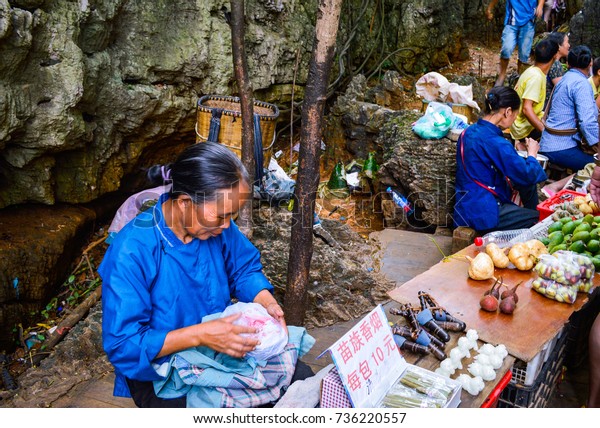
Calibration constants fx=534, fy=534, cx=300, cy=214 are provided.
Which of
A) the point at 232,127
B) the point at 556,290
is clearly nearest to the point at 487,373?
the point at 556,290

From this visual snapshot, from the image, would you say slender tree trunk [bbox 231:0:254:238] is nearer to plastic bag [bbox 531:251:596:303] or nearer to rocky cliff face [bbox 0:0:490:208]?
rocky cliff face [bbox 0:0:490:208]

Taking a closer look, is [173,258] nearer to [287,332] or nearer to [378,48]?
[287,332]

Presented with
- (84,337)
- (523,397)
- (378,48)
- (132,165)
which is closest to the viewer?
(523,397)

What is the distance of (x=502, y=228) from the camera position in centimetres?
465

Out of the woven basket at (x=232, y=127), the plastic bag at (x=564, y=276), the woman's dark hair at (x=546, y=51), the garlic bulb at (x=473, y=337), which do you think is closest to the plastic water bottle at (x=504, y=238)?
the plastic bag at (x=564, y=276)

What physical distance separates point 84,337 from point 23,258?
1.62 meters

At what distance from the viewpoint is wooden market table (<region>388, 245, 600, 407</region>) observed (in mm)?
2328

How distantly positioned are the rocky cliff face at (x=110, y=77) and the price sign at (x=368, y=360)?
3.69m

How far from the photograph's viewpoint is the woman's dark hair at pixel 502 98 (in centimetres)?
431

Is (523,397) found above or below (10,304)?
above

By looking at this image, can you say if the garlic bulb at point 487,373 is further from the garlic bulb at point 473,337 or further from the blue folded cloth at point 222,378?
the blue folded cloth at point 222,378

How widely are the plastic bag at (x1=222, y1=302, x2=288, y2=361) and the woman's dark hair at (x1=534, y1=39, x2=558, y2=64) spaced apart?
492 cm
